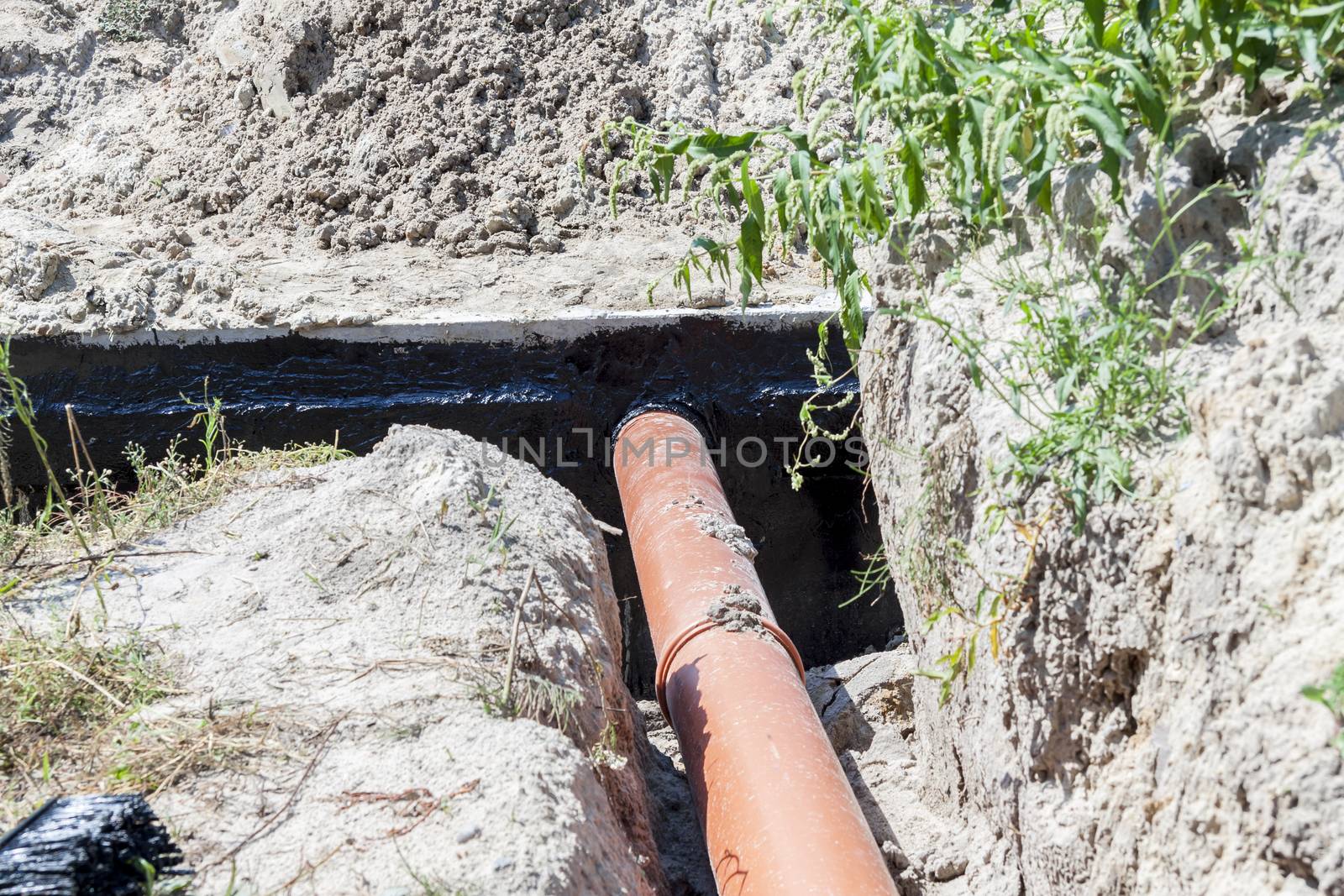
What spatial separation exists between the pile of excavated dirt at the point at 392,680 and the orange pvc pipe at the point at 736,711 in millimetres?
175

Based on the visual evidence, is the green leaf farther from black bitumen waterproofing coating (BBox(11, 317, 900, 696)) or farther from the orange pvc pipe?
black bitumen waterproofing coating (BBox(11, 317, 900, 696))

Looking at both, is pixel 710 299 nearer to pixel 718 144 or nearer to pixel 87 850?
pixel 718 144

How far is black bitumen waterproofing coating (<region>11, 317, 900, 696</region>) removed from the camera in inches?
172

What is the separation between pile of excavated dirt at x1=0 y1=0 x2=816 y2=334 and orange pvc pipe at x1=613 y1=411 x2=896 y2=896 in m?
1.24

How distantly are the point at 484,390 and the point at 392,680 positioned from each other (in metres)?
2.26

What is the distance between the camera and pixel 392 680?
2.27 metres

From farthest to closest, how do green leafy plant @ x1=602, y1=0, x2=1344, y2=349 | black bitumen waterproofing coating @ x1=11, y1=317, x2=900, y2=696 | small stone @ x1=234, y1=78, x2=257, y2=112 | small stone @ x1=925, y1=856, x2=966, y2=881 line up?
1. small stone @ x1=234, y1=78, x2=257, y2=112
2. black bitumen waterproofing coating @ x1=11, y1=317, x2=900, y2=696
3. small stone @ x1=925, y1=856, x2=966, y2=881
4. green leafy plant @ x1=602, y1=0, x2=1344, y2=349

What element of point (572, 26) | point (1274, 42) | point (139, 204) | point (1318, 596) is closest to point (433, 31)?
point (572, 26)

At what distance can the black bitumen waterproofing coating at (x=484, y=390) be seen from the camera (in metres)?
4.36

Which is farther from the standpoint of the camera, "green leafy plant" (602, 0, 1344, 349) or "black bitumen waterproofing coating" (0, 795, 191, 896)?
"green leafy plant" (602, 0, 1344, 349)

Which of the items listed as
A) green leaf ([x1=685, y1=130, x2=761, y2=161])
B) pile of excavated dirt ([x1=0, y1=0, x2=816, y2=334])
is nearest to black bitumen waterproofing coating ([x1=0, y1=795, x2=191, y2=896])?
green leaf ([x1=685, y1=130, x2=761, y2=161])

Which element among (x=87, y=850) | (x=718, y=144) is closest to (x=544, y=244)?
(x=718, y=144)

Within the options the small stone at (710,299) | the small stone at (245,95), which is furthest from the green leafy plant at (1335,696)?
the small stone at (245,95)

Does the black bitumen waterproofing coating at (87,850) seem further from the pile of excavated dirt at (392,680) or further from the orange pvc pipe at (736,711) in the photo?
the orange pvc pipe at (736,711)
